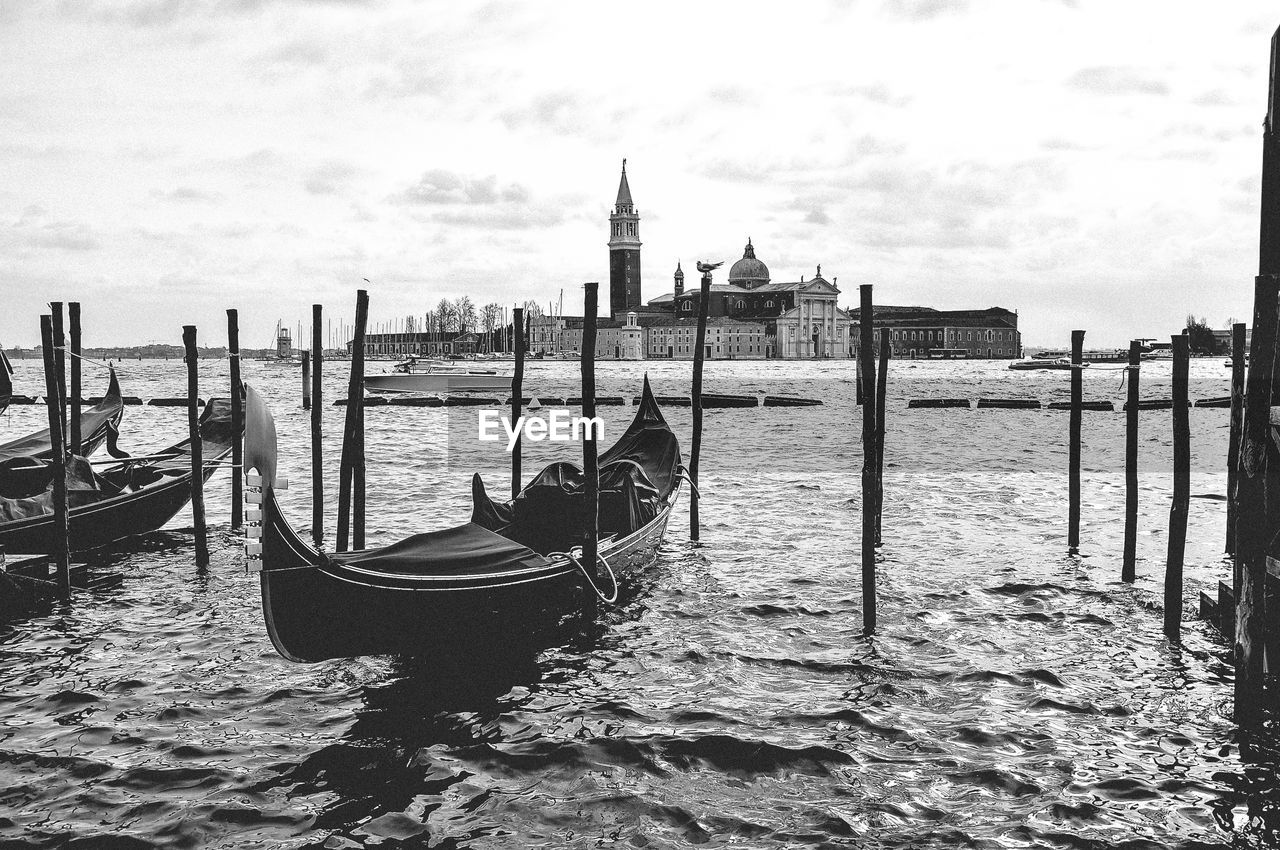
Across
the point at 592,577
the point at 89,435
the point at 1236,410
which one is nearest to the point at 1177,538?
the point at 1236,410

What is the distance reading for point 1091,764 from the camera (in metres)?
5.56

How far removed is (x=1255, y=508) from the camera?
19.3ft

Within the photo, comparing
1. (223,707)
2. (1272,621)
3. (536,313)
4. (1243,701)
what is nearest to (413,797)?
(223,707)

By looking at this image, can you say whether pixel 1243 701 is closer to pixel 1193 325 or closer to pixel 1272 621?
pixel 1272 621

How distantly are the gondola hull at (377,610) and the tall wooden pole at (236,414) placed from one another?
181 inches

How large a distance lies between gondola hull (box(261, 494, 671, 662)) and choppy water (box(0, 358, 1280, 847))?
30 cm

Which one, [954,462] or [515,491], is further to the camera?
[954,462]

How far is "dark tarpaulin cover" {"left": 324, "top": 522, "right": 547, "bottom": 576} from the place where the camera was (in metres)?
6.91

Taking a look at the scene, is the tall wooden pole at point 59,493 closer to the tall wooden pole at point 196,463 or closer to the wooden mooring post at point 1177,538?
the tall wooden pole at point 196,463

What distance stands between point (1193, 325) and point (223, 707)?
6342 inches

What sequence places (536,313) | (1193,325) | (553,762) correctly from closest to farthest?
1. (553,762)
2. (1193,325)
3. (536,313)

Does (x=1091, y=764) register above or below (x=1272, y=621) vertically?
Answer: below

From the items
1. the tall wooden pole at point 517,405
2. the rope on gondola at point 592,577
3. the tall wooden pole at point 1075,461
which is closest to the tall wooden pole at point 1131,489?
the tall wooden pole at point 1075,461

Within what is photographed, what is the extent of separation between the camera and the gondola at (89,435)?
42.2 ft
